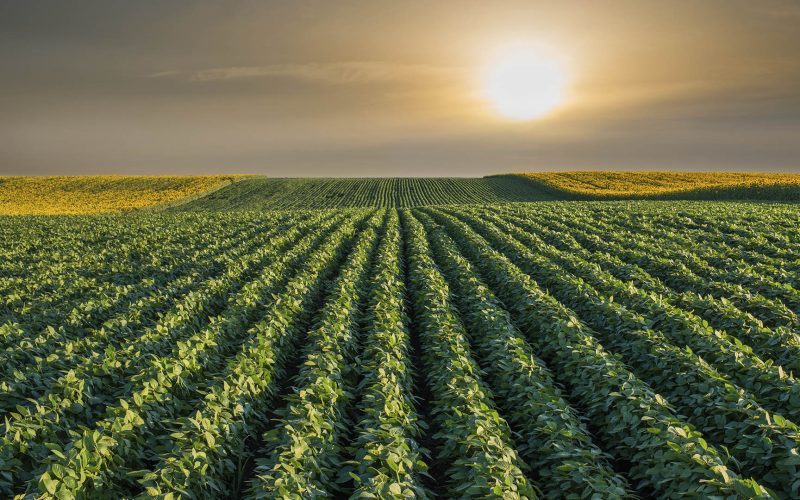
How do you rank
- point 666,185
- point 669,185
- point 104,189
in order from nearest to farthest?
point 669,185 → point 666,185 → point 104,189

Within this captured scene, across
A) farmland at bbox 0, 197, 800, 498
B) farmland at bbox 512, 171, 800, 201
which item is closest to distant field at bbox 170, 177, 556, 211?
farmland at bbox 512, 171, 800, 201

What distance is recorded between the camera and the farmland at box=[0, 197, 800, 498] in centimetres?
560

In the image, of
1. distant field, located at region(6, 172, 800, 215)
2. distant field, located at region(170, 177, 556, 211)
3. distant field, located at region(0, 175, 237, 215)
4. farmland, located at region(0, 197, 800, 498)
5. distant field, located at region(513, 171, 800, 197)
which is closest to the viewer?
farmland, located at region(0, 197, 800, 498)

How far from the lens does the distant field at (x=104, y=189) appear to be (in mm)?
72375

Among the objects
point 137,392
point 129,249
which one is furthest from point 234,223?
point 137,392

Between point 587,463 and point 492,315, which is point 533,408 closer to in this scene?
point 587,463

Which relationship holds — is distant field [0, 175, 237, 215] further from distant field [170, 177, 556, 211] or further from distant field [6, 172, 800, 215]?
distant field [170, 177, 556, 211]

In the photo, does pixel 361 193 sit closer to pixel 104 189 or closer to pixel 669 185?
pixel 669 185

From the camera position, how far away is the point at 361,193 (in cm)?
7731

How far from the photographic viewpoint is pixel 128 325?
1142 cm

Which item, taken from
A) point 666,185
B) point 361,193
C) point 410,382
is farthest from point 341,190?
point 410,382

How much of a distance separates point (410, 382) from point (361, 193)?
7033 cm

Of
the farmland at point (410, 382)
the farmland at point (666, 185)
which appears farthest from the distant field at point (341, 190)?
the farmland at point (410, 382)

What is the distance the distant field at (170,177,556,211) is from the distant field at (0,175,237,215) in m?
3.94
